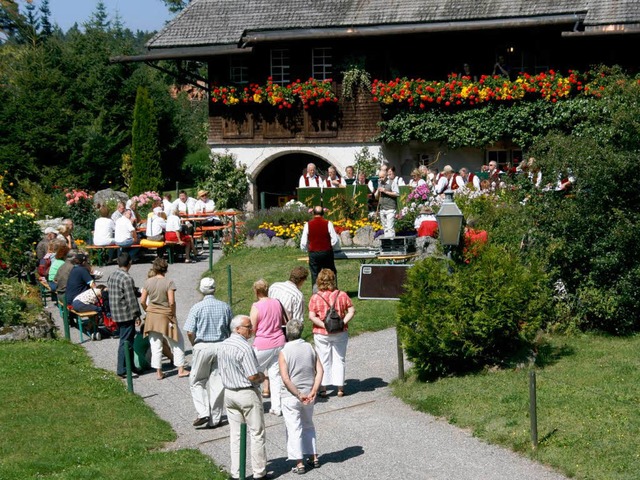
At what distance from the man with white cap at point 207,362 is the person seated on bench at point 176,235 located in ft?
37.8

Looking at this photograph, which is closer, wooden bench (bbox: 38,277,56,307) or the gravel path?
the gravel path

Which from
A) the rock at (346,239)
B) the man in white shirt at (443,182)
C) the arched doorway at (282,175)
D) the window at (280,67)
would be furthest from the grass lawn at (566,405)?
the arched doorway at (282,175)

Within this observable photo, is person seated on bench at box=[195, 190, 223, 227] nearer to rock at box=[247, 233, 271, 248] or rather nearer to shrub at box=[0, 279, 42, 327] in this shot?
rock at box=[247, 233, 271, 248]

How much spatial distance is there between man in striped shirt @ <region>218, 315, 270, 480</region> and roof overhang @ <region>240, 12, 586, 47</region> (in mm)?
Result: 19182

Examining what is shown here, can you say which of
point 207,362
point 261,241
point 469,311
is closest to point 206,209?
point 261,241

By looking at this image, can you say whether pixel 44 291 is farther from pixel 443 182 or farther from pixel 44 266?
pixel 443 182

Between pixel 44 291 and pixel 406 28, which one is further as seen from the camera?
pixel 406 28

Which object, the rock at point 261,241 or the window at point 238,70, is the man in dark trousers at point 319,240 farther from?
the window at point 238,70

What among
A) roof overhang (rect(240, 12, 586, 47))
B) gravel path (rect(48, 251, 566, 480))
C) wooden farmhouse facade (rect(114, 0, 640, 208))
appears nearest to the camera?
gravel path (rect(48, 251, 566, 480))

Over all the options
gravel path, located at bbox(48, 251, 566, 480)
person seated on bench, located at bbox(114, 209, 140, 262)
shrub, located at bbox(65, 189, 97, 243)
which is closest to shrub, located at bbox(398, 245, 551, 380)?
gravel path, located at bbox(48, 251, 566, 480)

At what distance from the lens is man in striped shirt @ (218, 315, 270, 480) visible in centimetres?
1142

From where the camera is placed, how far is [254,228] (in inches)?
1024

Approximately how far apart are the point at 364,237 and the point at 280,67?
31.3ft

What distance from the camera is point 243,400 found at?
450 inches
